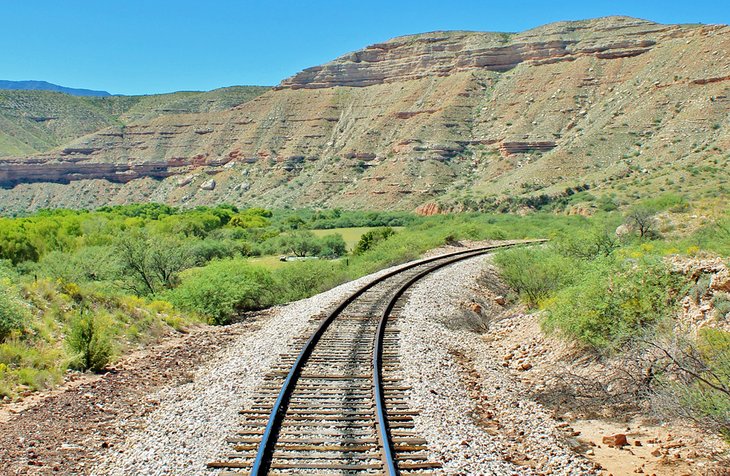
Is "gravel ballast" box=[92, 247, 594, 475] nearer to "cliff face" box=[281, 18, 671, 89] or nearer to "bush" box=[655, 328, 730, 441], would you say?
"bush" box=[655, 328, 730, 441]

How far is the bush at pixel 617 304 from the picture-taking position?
418 inches

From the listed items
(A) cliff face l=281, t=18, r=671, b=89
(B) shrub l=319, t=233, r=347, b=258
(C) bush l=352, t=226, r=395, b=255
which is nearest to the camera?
(C) bush l=352, t=226, r=395, b=255

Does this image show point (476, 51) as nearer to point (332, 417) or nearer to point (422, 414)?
point (422, 414)

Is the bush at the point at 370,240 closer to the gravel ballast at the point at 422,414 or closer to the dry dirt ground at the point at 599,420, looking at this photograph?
the gravel ballast at the point at 422,414

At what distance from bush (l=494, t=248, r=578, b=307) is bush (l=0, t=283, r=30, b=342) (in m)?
11.6

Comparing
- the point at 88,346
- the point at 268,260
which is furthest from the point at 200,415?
the point at 268,260

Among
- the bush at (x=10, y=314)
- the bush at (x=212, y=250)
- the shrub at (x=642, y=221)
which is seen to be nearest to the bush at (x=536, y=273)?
the shrub at (x=642, y=221)

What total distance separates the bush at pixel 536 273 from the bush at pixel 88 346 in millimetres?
10216

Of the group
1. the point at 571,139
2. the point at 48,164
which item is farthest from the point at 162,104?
the point at 571,139

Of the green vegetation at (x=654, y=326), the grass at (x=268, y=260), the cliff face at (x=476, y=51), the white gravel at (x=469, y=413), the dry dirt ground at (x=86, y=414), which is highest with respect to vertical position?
the cliff face at (x=476, y=51)

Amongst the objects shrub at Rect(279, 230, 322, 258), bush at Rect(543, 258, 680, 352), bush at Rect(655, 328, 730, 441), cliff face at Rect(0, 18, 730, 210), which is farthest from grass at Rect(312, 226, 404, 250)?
bush at Rect(655, 328, 730, 441)

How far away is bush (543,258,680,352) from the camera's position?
10625 millimetres

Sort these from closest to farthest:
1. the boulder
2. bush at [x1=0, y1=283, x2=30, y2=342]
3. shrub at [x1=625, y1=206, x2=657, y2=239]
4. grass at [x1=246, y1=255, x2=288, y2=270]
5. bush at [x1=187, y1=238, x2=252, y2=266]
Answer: bush at [x1=0, y1=283, x2=30, y2=342] < shrub at [x1=625, y1=206, x2=657, y2=239] < bush at [x1=187, y1=238, x2=252, y2=266] < grass at [x1=246, y1=255, x2=288, y2=270] < the boulder

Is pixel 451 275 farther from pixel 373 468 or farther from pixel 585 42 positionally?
pixel 585 42
